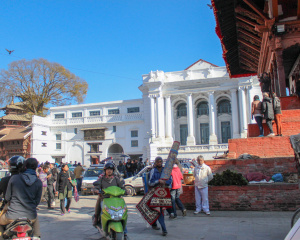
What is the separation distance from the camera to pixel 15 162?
4.72 m

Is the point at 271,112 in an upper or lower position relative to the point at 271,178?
upper

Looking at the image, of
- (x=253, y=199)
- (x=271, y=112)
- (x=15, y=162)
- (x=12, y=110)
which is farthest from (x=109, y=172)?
(x=12, y=110)

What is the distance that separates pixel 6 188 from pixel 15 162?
0.41 m

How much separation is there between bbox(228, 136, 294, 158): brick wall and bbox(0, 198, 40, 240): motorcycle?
7.56m

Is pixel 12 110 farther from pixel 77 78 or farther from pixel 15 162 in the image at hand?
pixel 15 162

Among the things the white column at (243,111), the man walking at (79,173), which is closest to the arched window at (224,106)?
the white column at (243,111)

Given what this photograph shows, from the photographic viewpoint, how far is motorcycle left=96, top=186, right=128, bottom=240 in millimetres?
5184

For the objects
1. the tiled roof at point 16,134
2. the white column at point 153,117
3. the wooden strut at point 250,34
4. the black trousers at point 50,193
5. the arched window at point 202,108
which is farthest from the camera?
the tiled roof at point 16,134

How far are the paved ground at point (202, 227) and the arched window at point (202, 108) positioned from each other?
37.9 m

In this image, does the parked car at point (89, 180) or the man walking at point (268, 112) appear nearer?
the man walking at point (268, 112)

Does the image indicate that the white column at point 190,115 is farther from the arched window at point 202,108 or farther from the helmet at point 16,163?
the helmet at point 16,163

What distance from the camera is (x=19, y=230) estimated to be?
162 inches

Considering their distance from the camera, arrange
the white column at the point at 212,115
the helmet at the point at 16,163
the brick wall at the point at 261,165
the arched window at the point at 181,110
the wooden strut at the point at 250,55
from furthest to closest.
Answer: the arched window at the point at 181,110 → the white column at the point at 212,115 → the wooden strut at the point at 250,55 → the brick wall at the point at 261,165 → the helmet at the point at 16,163

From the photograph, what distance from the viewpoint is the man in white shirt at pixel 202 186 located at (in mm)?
8484
